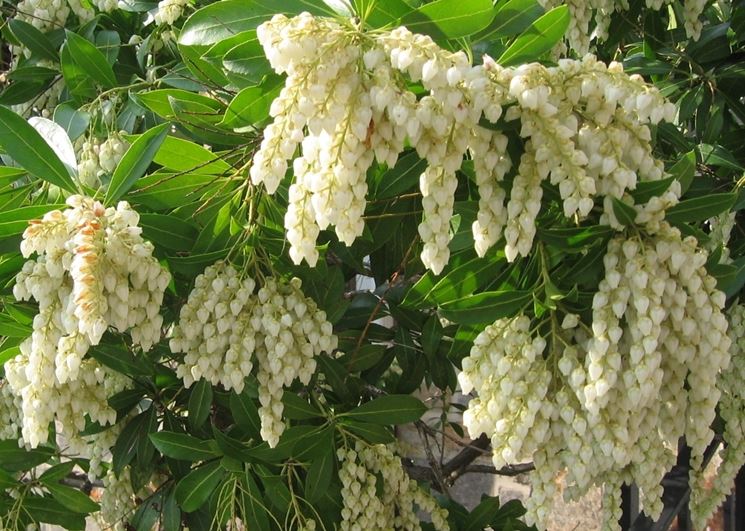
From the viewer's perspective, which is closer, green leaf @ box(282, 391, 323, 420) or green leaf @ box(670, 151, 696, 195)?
green leaf @ box(670, 151, 696, 195)

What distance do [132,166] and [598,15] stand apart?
1313mm

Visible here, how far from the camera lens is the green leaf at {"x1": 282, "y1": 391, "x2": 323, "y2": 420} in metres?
2.21

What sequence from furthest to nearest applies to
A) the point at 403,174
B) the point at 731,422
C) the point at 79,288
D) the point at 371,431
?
the point at 371,431
the point at 731,422
the point at 403,174
the point at 79,288

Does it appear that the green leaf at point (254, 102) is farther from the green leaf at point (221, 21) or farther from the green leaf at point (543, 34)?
the green leaf at point (543, 34)

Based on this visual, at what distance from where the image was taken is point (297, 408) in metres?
2.24

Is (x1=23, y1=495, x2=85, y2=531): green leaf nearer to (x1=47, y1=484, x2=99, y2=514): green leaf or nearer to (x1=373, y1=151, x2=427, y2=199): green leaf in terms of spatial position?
(x1=47, y1=484, x2=99, y2=514): green leaf

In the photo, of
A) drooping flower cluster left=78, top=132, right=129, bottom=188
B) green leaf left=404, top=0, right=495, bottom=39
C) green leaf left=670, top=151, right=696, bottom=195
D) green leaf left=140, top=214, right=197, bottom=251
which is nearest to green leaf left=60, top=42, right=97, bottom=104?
drooping flower cluster left=78, top=132, right=129, bottom=188

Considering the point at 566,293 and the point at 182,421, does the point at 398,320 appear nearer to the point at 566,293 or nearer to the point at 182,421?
the point at 182,421

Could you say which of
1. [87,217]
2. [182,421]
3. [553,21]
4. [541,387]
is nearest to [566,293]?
[541,387]

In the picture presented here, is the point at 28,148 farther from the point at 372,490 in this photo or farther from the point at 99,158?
the point at 372,490

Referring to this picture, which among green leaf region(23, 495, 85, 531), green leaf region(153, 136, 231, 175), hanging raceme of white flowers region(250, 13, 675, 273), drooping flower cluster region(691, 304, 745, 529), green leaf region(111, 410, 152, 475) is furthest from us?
green leaf region(23, 495, 85, 531)

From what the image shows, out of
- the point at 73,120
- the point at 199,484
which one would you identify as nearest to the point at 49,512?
the point at 199,484

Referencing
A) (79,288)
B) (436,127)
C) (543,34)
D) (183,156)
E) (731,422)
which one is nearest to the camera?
(436,127)

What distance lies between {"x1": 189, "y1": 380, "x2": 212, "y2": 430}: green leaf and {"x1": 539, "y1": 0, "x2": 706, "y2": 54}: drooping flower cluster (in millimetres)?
1099
